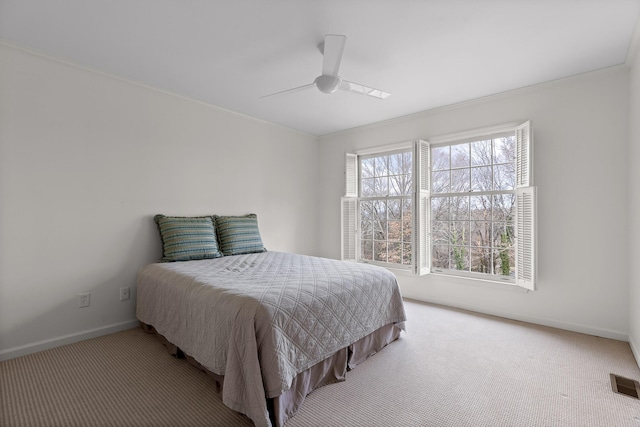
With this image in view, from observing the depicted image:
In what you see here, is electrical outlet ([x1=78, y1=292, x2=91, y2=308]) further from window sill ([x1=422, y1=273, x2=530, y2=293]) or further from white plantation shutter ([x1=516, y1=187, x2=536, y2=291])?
white plantation shutter ([x1=516, y1=187, x2=536, y2=291])

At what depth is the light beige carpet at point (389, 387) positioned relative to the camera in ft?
5.47

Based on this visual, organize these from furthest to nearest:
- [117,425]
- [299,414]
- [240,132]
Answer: [240,132]
[299,414]
[117,425]

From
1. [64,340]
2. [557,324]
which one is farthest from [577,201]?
[64,340]

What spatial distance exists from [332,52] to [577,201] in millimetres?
2646

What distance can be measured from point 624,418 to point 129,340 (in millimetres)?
3495

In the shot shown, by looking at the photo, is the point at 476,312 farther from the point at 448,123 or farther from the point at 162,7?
the point at 162,7

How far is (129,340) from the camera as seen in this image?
2.65 metres

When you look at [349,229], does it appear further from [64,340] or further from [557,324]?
[64,340]

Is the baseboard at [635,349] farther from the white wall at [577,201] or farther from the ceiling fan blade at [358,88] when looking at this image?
the ceiling fan blade at [358,88]

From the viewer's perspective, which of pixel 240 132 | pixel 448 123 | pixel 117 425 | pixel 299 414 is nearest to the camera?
pixel 117 425

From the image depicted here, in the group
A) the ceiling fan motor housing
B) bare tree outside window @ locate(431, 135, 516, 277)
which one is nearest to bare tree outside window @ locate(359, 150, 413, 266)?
bare tree outside window @ locate(431, 135, 516, 277)

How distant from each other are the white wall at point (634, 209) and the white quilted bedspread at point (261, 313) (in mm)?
1786

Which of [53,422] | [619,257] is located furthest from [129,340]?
[619,257]

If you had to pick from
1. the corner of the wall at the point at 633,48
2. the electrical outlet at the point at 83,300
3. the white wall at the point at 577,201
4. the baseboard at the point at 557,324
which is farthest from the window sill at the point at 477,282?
the electrical outlet at the point at 83,300
